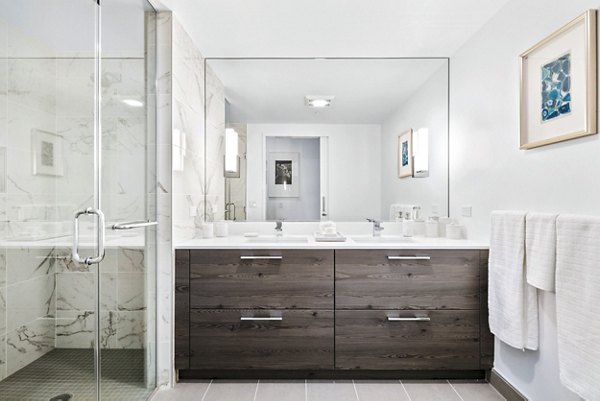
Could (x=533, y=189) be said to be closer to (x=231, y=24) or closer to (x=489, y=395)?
(x=489, y=395)

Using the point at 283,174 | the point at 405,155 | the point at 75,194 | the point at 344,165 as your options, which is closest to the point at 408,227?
the point at 405,155

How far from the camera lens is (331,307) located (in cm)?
205

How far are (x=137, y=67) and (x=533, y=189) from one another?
6.98ft

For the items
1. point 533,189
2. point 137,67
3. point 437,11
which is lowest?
point 533,189

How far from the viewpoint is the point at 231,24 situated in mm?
2148

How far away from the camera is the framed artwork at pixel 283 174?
2684 millimetres

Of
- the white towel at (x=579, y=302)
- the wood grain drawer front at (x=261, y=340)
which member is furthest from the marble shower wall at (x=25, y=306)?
the white towel at (x=579, y=302)

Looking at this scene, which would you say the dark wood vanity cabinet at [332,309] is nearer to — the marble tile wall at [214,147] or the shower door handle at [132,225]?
the shower door handle at [132,225]

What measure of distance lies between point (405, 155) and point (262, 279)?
1.46 meters

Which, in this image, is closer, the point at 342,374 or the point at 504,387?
the point at 504,387

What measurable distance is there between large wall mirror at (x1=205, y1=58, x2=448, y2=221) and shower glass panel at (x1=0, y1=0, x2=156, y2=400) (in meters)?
0.75

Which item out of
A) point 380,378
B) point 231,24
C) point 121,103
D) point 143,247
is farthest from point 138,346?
point 231,24

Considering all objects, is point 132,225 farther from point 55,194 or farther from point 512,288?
point 512,288

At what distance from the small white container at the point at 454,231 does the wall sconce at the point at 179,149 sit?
1845mm
